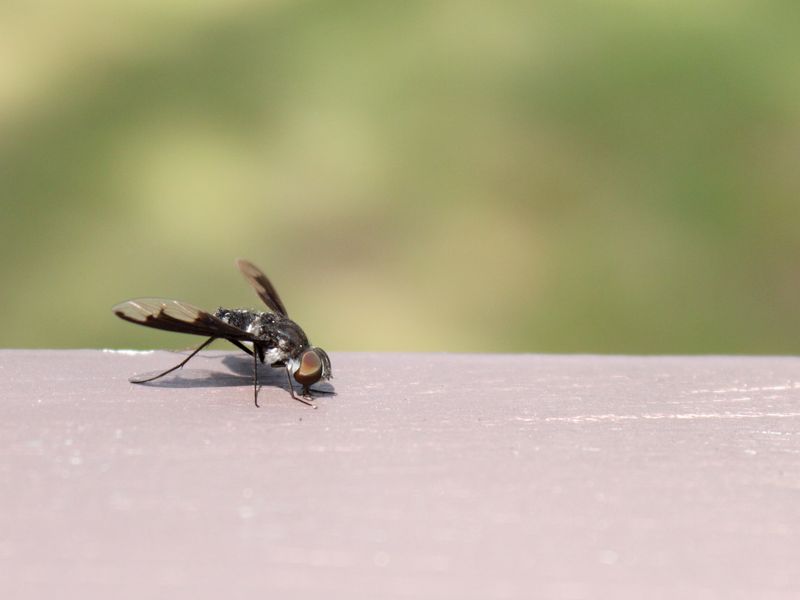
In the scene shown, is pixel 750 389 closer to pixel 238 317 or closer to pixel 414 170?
pixel 238 317

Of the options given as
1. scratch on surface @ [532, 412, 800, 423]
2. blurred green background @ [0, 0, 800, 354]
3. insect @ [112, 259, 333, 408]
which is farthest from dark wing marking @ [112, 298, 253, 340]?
blurred green background @ [0, 0, 800, 354]

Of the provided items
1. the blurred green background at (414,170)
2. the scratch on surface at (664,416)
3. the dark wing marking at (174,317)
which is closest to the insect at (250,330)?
the dark wing marking at (174,317)

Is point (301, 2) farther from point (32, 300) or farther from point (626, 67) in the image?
point (32, 300)

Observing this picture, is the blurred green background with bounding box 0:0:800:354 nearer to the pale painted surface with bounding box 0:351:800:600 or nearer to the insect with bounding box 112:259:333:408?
the insect with bounding box 112:259:333:408

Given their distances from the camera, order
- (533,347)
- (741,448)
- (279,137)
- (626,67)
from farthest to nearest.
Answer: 1. (626,67)
2. (279,137)
3. (533,347)
4. (741,448)

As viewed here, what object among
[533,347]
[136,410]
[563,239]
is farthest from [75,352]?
[563,239]

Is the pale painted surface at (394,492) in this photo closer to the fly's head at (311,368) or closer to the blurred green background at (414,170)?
the fly's head at (311,368)
